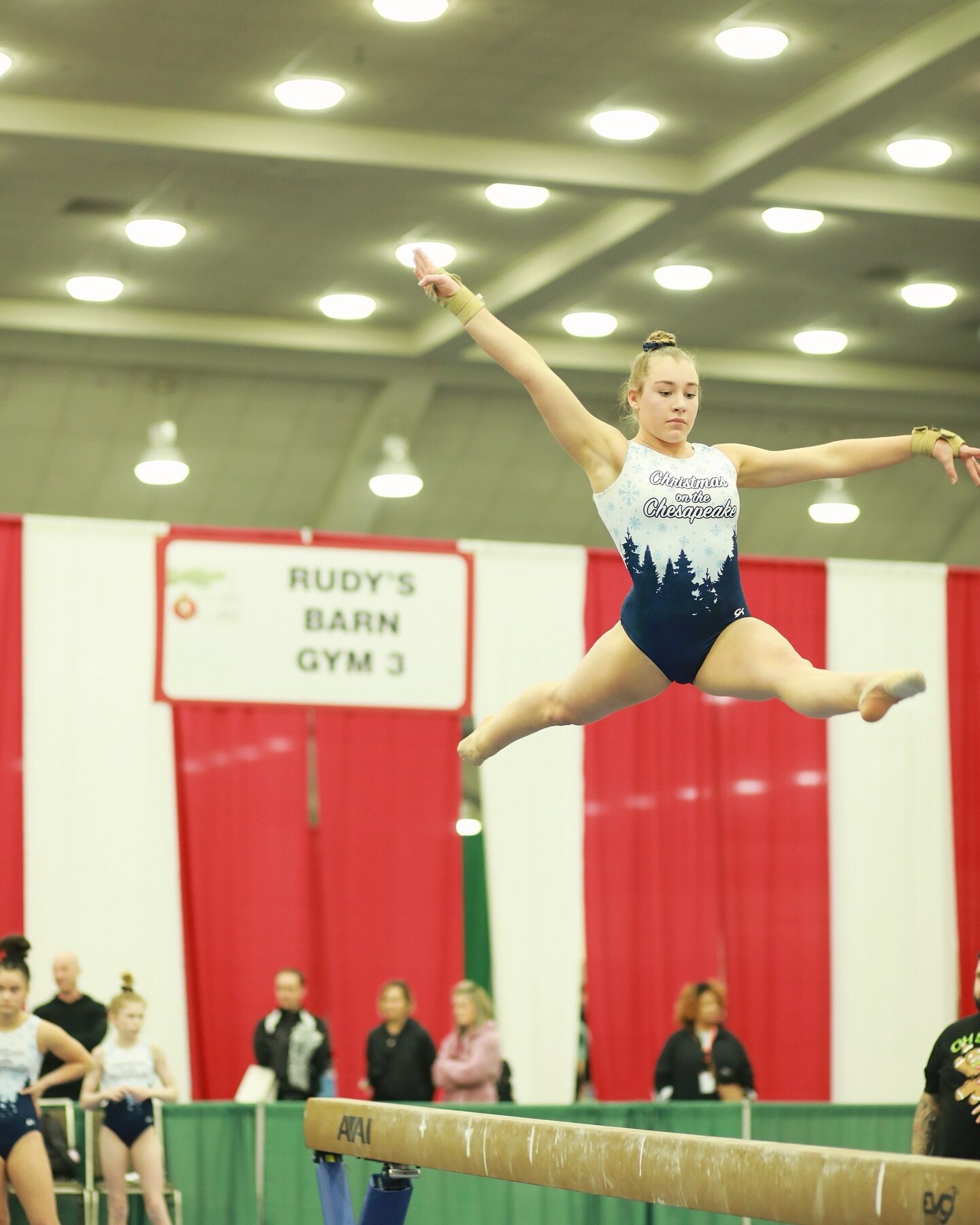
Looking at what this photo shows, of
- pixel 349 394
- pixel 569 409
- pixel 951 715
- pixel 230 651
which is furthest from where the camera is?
pixel 349 394

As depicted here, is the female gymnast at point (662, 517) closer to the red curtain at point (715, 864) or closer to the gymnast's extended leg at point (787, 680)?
the gymnast's extended leg at point (787, 680)

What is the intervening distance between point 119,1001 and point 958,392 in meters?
9.40

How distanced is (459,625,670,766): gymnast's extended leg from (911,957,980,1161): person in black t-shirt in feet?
7.37

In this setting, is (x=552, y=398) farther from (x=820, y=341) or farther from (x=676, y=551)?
(x=820, y=341)

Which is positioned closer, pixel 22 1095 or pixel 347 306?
pixel 22 1095

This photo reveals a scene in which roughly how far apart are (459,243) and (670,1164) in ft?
29.6

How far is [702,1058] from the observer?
35.1 ft

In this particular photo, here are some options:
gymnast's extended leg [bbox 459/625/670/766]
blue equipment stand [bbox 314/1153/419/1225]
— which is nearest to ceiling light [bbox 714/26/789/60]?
gymnast's extended leg [bbox 459/625/670/766]

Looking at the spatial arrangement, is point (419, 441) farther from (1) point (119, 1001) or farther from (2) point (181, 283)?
(1) point (119, 1001)

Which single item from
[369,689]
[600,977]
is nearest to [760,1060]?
[600,977]

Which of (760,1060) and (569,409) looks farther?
(760,1060)

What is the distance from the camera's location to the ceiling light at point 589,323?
556 inches

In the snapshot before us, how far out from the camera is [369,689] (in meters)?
11.8

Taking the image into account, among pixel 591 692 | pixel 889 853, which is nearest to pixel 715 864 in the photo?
pixel 889 853
